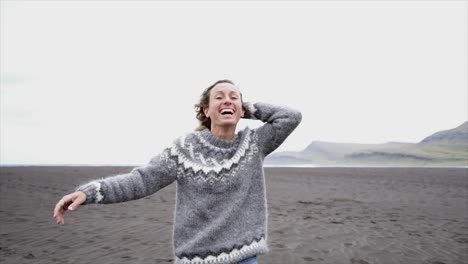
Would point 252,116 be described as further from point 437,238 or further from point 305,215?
point 305,215

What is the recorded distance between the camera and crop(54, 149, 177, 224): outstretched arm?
211 cm

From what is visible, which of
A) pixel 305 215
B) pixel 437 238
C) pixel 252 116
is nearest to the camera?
pixel 252 116

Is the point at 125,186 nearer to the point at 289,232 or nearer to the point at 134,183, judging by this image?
the point at 134,183

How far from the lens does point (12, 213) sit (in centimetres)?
1098

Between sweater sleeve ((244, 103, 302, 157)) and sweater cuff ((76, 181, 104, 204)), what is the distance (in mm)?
1143

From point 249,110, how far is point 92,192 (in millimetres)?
1249

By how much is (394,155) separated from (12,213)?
94804 millimetres

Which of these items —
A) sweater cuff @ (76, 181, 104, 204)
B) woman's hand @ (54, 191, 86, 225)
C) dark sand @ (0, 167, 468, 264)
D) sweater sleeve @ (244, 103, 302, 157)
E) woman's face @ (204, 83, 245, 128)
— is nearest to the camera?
woman's hand @ (54, 191, 86, 225)

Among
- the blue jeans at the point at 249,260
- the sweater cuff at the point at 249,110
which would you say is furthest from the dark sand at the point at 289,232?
the sweater cuff at the point at 249,110

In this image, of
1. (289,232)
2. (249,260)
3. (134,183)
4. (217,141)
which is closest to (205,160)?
(217,141)

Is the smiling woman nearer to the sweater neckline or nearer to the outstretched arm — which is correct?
the sweater neckline

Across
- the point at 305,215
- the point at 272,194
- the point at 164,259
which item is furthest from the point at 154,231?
the point at 272,194

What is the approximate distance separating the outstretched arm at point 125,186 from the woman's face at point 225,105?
420 mm

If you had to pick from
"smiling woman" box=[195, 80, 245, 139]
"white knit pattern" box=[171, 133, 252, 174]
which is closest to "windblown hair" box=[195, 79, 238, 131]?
"smiling woman" box=[195, 80, 245, 139]
